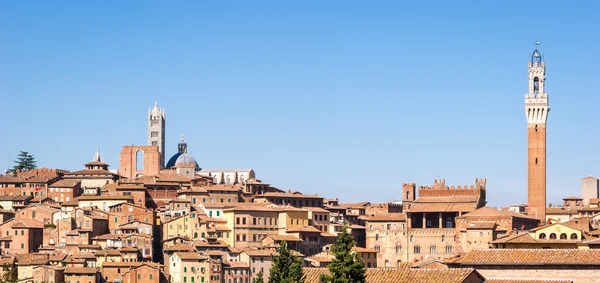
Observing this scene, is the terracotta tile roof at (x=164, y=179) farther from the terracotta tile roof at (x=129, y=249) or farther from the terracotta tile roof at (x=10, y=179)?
the terracotta tile roof at (x=129, y=249)

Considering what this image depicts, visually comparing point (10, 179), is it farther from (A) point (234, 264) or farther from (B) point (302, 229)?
(A) point (234, 264)

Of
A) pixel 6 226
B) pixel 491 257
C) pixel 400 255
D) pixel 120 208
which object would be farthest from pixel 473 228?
pixel 491 257

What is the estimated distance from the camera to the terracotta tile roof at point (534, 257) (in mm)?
34000

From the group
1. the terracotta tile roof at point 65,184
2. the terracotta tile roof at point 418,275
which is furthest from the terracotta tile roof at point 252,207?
the terracotta tile roof at point 418,275

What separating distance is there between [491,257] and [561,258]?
201 centimetres

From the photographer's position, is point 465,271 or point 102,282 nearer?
point 465,271

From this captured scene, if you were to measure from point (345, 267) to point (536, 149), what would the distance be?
74.3 metres

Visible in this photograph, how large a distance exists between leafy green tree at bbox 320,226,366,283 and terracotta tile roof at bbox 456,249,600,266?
12.6 ft

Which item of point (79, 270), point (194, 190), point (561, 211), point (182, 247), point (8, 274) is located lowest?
point (8, 274)

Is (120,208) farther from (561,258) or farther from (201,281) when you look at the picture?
(561,258)

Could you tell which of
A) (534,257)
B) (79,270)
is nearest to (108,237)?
(79,270)

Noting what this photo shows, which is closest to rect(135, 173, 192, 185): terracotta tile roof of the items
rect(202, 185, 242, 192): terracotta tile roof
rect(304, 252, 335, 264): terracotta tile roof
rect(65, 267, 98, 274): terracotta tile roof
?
rect(202, 185, 242, 192): terracotta tile roof

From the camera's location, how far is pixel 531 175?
343ft

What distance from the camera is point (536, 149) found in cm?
10500
